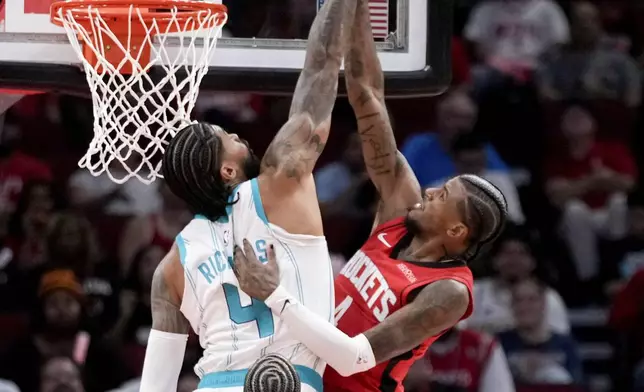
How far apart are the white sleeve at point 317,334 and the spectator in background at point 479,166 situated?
10.8 feet

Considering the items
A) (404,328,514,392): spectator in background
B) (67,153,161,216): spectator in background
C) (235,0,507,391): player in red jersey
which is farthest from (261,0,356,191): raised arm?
(67,153,161,216): spectator in background

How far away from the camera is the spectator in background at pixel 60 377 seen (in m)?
6.20

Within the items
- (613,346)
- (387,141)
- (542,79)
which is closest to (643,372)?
(613,346)

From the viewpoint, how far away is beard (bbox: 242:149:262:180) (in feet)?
12.8

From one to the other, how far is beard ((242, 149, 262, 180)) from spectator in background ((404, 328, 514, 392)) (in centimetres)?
254

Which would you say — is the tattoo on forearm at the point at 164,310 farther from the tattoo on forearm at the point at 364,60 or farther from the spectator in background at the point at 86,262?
the spectator in background at the point at 86,262

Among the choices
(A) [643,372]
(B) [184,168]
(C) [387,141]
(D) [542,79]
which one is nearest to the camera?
(B) [184,168]

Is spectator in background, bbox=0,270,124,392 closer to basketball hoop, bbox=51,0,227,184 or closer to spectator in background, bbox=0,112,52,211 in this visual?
spectator in background, bbox=0,112,52,211

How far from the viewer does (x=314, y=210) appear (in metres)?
3.77

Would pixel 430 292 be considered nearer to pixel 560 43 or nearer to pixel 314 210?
pixel 314 210

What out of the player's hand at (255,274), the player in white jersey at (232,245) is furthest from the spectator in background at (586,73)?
the player's hand at (255,274)

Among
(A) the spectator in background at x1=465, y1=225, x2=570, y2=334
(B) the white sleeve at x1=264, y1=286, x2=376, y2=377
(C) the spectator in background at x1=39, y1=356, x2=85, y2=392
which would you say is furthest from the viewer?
(A) the spectator in background at x1=465, y1=225, x2=570, y2=334

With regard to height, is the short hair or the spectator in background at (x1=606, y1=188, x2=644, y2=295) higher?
the short hair

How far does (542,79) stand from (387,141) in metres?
3.62
